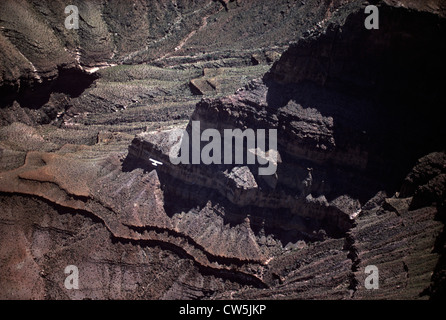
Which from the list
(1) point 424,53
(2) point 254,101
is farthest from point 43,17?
(1) point 424,53

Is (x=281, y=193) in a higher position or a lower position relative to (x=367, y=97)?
lower

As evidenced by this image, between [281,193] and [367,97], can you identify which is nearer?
[367,97]

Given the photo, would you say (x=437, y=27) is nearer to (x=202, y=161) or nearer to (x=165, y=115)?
(x=202, y=161)

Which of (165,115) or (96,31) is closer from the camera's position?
(165,115)

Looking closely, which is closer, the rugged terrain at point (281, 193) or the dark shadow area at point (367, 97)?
the rugged terrain at point (281, 193)

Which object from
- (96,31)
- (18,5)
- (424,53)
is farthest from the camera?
(96,31)

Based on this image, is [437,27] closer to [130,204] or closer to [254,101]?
[254,101]

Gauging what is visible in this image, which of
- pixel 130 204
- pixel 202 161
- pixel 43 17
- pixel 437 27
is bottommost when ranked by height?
pixel 130 204

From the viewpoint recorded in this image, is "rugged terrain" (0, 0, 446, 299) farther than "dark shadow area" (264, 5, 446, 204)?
No

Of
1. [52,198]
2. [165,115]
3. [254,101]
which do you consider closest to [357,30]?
[254,101]
